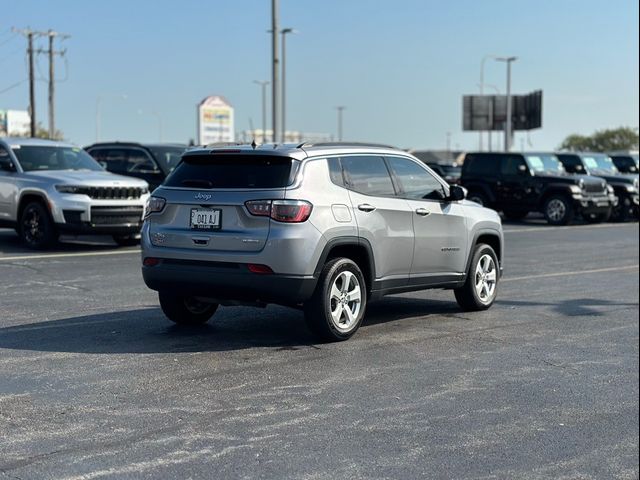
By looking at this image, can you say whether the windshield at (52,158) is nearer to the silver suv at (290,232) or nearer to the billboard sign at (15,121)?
the silver suv at (290,232)

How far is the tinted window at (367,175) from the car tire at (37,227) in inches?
314

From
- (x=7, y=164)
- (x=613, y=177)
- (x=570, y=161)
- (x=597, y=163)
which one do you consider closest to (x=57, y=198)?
(x=7, y=164)

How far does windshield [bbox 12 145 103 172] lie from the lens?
52.5 ft

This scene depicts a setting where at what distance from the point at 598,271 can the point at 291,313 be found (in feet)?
20.5

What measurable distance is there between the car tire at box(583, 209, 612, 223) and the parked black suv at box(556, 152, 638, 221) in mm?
563

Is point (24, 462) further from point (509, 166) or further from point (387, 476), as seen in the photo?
point (509, 166)

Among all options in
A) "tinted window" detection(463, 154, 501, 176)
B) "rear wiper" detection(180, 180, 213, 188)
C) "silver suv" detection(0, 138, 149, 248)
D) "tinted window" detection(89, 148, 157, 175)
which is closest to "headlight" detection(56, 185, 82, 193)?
"silver suv" detection(0, 138, 149, 248)

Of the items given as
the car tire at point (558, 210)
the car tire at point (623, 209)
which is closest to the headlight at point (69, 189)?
the car tire at point (558, 210)

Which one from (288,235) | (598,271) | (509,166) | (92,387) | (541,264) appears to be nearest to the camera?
(92,387)

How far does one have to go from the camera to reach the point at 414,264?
28.8 ft

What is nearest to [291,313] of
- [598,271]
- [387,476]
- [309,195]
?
[309,195]

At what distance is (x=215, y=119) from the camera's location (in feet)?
325

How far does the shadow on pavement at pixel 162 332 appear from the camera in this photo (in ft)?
25.1

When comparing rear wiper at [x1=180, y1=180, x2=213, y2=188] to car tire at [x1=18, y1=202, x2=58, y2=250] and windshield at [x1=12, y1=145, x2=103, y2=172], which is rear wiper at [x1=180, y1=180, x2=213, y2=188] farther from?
windshield at [x1=12, y1=145, x2=103, y2=172]
